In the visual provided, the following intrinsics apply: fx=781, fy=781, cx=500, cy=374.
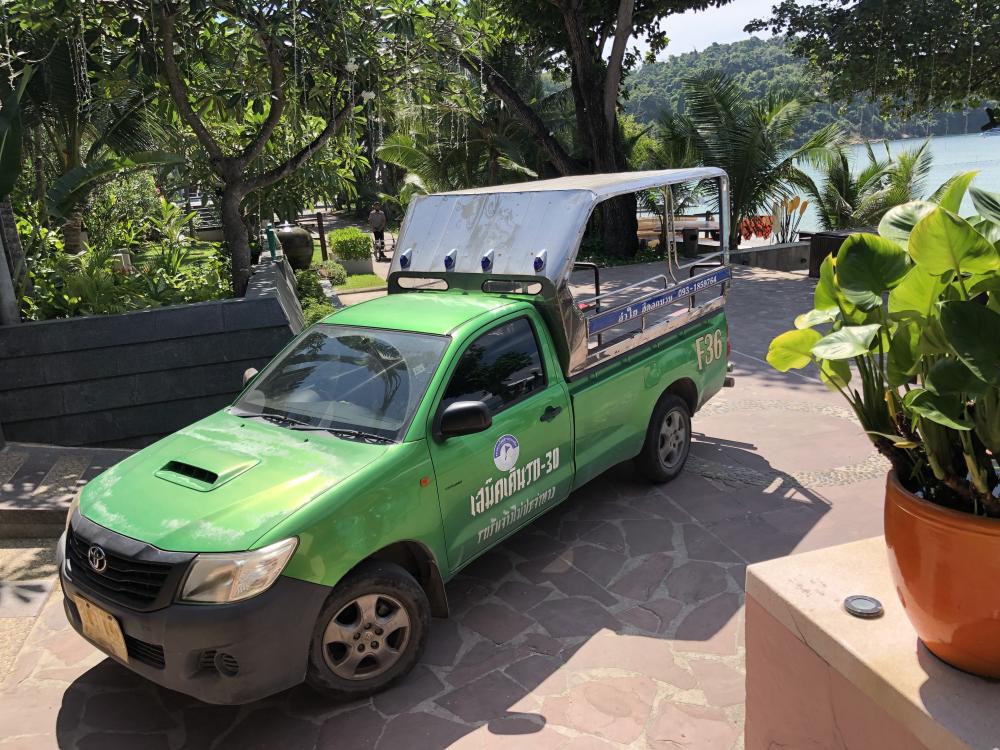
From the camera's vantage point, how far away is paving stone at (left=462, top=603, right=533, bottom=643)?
172 inches

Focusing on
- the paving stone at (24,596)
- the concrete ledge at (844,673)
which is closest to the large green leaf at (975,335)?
the concrete ledge at (844,673)

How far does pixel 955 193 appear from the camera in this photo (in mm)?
1977

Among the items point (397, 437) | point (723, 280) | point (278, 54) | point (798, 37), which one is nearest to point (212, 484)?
point (397, 437)

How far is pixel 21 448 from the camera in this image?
673cm

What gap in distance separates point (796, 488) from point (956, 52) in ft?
45.0

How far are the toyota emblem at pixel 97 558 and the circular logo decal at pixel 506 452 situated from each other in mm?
1986

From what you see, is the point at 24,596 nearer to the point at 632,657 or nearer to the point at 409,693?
the point at 409,693

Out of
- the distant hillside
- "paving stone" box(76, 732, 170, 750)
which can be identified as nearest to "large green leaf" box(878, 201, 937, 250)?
"paving stone" box(76, 732, 170, 750)

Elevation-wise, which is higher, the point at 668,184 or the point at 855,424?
the point at 668,184

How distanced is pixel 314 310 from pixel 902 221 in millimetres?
9475

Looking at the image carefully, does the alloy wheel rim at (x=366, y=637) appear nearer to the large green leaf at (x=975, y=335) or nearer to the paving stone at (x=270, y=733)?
the paving stone at (x=270, y=733)

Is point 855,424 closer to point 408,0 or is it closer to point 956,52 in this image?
point 408,0

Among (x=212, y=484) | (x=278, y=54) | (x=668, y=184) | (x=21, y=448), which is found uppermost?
(x=278, y=54)

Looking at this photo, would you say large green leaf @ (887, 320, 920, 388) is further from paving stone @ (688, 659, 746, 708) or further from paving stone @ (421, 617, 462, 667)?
paving stone @ (421, 617, 462, 667)
